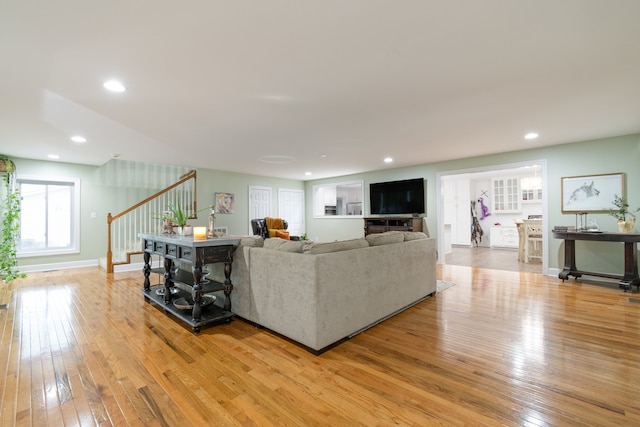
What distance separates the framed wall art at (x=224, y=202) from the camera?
7461mm

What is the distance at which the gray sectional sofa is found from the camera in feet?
7.54

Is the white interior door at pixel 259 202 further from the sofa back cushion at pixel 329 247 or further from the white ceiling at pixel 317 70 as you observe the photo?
the sofa back cushion at pixel 329 247

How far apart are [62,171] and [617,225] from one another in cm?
1031

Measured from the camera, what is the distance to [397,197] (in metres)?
7.11

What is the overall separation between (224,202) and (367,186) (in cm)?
391

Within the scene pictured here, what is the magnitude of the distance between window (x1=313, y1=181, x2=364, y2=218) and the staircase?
3.88 metres

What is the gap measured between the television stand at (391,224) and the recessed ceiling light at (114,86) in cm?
561

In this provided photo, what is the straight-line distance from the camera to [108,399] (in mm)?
1706

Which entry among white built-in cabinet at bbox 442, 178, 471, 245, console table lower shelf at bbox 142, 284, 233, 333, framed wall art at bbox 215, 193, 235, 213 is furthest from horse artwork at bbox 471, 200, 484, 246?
console table lower shelf at bbox 142, 284, 233, 333

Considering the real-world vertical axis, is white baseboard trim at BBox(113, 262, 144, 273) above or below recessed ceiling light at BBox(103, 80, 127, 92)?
below

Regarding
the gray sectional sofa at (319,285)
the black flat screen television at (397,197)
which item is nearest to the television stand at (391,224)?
the black flat screen television at (397,197)

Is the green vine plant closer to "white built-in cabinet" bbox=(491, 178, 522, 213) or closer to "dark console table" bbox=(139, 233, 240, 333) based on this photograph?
"dark console table" bbox=(139, 233, 240, 333)

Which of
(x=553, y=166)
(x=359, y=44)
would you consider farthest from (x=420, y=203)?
(x=359, y=44)

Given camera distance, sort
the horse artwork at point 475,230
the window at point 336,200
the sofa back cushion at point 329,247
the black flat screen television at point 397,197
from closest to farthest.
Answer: the sofa back cushion at point 329,247, the black flat screen television at point 397,197, the window at point 336,200, the horse artwork at point 475,230
